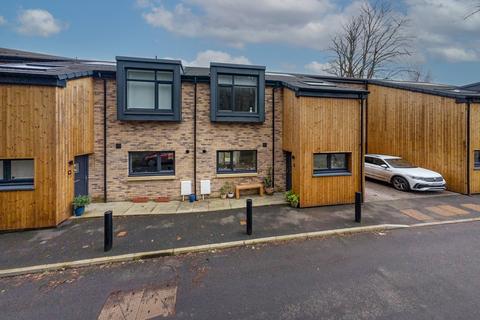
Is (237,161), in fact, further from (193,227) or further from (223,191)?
(193,227)

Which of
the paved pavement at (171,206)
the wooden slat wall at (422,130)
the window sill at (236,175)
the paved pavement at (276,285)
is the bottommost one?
the paved pavement at (276,285)

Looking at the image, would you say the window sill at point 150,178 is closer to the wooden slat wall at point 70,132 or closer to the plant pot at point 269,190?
the wooden slat wall at point 70,132

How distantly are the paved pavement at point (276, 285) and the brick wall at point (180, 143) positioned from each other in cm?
517

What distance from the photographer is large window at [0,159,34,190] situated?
7117mm

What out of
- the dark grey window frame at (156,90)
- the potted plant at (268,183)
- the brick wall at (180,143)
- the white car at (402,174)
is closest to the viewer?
the dark grey window frame at (156,90)

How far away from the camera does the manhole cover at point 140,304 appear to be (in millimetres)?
3683

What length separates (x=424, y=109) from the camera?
12.5 m

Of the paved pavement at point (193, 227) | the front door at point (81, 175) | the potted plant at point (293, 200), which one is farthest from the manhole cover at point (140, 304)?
the front door at point (81, 175)

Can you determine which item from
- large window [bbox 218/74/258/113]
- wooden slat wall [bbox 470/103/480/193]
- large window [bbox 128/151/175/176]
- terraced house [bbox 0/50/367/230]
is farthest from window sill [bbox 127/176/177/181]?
wooden slat wall [bbox 470/103/480/193]

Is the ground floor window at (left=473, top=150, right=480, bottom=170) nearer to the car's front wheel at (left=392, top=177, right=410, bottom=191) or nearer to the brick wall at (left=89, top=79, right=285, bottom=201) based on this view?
the car's front wheel at (left=392, top=177, right=410, bottom=191)

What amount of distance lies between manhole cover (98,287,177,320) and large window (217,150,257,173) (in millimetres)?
6884

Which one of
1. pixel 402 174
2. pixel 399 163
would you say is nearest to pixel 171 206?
pixel 402 174

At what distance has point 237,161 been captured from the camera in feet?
36.2

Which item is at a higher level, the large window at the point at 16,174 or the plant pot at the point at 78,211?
the large window at the point at 16,174
